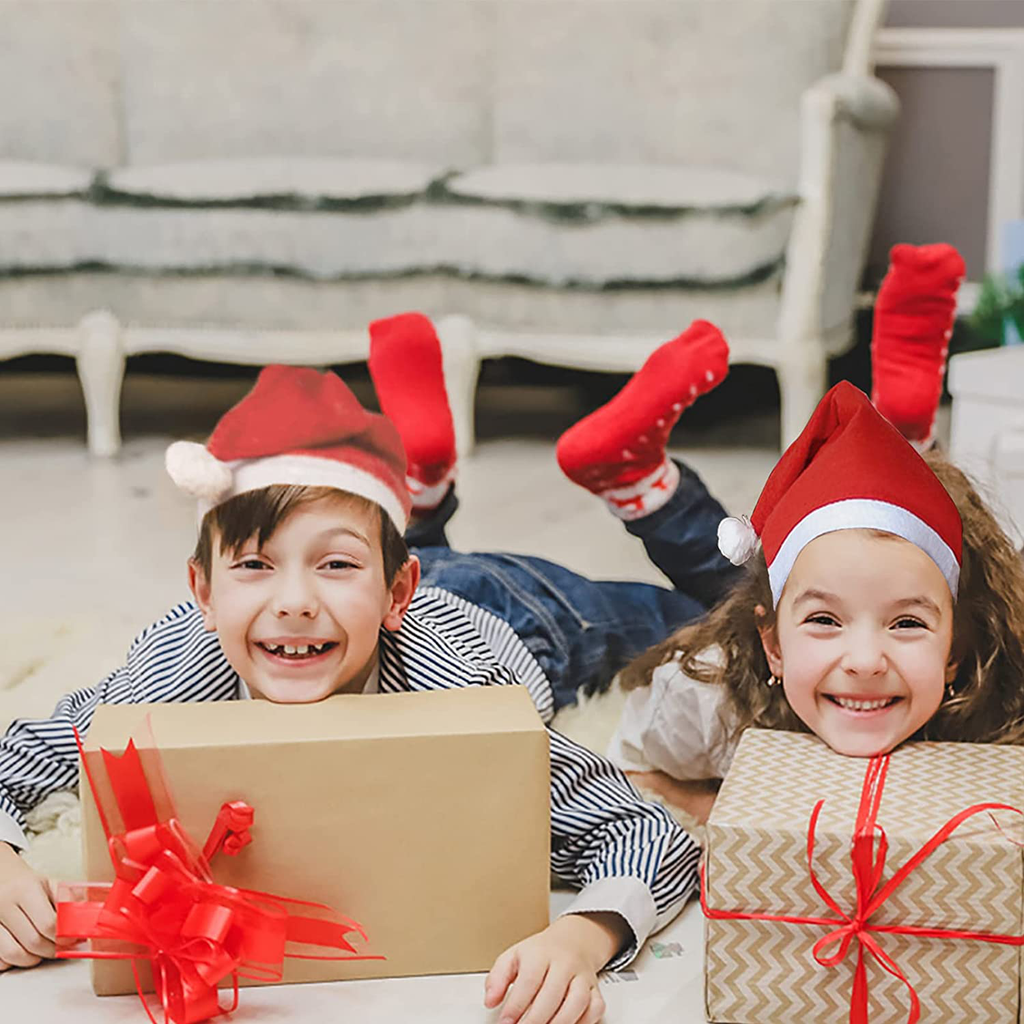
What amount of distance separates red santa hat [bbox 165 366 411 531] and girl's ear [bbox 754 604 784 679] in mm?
293

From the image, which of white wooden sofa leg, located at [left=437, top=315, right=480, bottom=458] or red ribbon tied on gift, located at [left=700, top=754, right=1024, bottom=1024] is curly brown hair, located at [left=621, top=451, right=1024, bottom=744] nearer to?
red ribbon tied on gift, located at [left=700, top=754, right=1024, bottom=1024]

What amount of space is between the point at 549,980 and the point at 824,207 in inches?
79.7

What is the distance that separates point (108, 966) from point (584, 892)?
33 centimetres

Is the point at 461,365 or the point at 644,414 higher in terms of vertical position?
the point at 644,414

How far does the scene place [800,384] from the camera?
277cm

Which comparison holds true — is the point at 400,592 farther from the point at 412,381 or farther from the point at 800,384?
the point at 800,384

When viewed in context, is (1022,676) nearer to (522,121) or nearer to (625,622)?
(625,622)

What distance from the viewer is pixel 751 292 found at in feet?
9.00

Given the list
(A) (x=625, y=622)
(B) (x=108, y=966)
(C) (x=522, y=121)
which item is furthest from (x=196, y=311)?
(B) (x=108, y=966)

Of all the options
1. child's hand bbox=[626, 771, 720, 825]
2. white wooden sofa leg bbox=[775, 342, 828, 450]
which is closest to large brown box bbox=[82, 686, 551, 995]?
child's hand bbox=[626, 771, 720, 825]

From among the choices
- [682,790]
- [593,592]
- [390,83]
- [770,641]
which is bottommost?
[682,790]

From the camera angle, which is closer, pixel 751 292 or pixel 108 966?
pixel 108 966

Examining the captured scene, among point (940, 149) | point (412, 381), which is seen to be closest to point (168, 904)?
point (412, 381)

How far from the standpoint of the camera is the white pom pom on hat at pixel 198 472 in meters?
1.05
